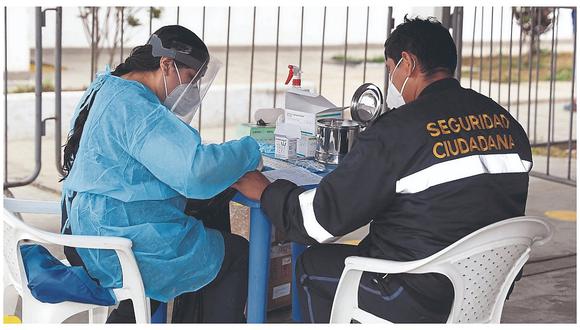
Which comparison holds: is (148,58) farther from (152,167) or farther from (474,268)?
(474,268)

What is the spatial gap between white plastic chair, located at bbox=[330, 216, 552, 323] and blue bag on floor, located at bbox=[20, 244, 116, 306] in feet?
2.39

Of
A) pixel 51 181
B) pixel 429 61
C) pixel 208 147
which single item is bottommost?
pixel 51 181

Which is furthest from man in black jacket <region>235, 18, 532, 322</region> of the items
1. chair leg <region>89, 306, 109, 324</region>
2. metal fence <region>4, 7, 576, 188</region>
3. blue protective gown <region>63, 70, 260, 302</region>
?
metal fence <region>4, 7, 576, 188</region>

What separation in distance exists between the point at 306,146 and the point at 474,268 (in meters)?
1.13

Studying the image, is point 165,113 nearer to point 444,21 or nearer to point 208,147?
point 208,147

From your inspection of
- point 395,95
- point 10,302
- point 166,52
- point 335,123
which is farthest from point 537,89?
point 166,52

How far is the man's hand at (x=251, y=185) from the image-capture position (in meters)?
3.10

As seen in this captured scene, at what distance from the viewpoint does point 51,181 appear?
6.93 m

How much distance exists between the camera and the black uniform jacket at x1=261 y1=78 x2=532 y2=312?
282 cm

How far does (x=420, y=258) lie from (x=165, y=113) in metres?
0.88

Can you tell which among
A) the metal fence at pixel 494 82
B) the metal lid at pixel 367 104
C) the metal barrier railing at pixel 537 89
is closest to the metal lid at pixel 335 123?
the metal lid at pixel 367 104

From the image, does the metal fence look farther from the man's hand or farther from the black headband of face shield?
the man's hand

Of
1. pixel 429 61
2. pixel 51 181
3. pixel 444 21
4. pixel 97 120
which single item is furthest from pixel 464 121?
pixel 51 181

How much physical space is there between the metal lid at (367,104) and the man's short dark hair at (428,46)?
84 cm
